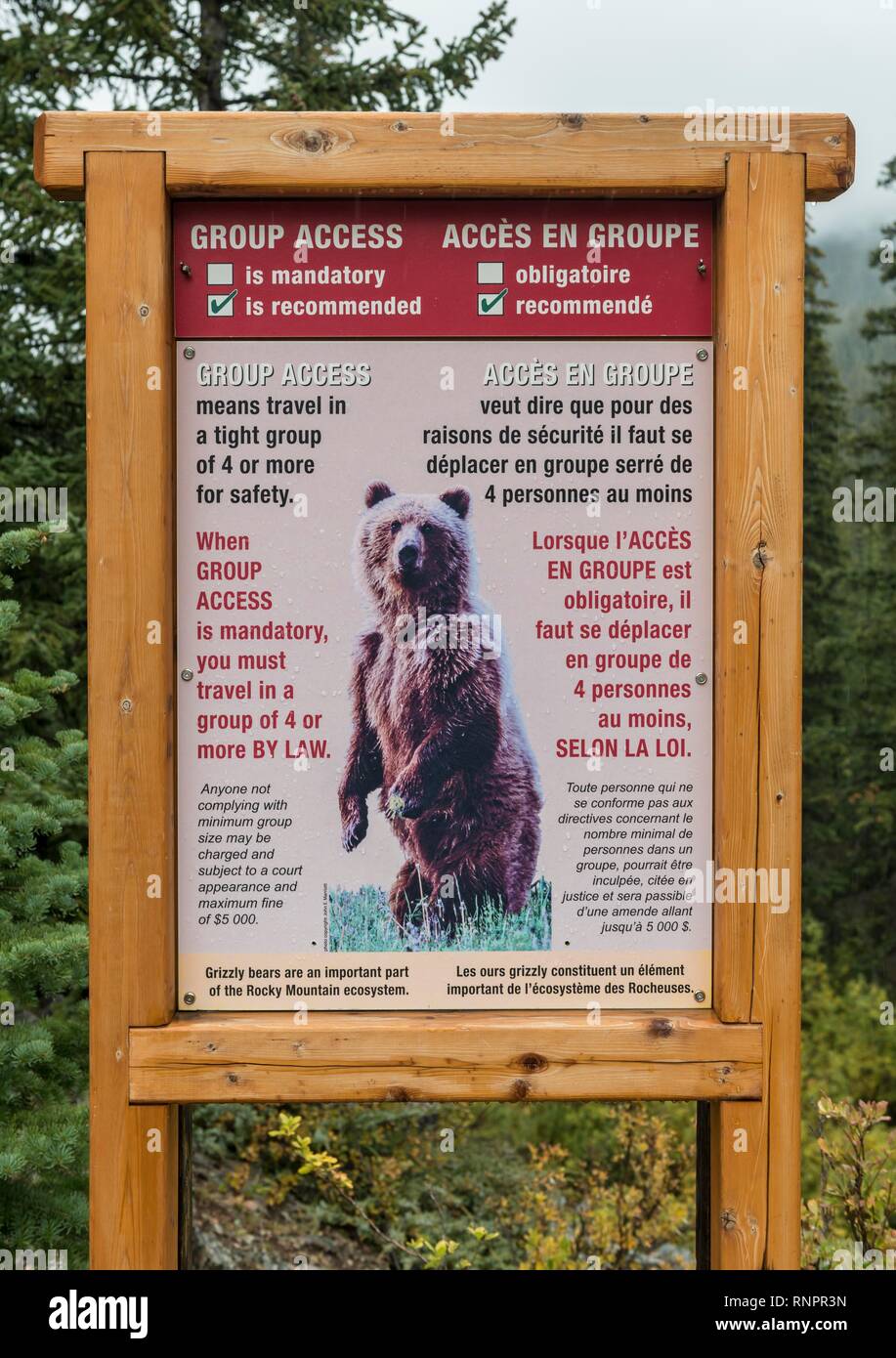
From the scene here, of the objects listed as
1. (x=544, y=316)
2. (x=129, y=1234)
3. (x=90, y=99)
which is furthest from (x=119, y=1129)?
(x=90, y=99)

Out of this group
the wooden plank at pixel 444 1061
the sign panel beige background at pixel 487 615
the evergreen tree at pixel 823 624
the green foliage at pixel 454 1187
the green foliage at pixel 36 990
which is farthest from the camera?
the evergreen tree at pixel 823 624

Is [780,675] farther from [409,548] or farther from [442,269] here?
[442,269]

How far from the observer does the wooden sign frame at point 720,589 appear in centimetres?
242

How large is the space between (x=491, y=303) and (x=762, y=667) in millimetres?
1028

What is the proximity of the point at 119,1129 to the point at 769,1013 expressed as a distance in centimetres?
146

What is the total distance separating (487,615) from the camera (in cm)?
254

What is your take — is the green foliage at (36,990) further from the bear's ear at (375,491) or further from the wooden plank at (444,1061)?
the bear's ear at (375,491)

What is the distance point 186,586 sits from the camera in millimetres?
2521

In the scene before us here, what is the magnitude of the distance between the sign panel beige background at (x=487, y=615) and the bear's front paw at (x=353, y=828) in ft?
0.07

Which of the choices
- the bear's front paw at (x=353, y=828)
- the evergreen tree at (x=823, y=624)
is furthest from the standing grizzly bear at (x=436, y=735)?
the evergreen tree at (x=823, y=624)

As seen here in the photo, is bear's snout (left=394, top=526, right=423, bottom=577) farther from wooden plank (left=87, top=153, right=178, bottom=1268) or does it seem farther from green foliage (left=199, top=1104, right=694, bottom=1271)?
green foliage (left=199, top=1104, right=694, bottom=1271)

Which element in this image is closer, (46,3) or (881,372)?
(46,3)

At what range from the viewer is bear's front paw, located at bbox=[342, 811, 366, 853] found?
251 centimetres
